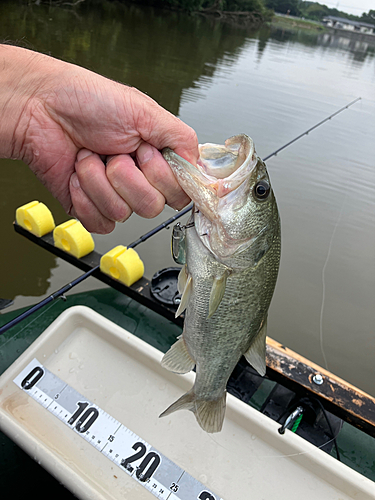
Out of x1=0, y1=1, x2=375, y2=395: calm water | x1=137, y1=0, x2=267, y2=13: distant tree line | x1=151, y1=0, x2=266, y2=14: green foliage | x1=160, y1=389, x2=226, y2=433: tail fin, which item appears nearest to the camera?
x1=160, y1=389, x2=226, y2=433: tail fin

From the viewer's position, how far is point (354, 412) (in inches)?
77.8

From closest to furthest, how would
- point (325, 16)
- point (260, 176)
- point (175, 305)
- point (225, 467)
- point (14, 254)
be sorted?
point (260, 176), point (225, 467), point (175, 305), point (14, 254), point (325, 16)

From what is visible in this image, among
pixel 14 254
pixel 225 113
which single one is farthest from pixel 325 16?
pixel 14 254

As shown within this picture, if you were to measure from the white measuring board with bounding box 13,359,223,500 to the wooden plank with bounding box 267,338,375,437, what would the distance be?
781mm

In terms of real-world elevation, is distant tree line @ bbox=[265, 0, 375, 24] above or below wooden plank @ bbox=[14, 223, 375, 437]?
above

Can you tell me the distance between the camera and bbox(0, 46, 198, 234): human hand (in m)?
1.29

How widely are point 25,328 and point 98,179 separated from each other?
169cm

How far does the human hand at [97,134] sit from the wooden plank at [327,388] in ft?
4.32

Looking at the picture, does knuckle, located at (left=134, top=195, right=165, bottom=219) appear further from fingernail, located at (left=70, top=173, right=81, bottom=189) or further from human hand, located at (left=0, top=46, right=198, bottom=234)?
fingernail, located at (left=70, top=173, right=81, bottom=189)

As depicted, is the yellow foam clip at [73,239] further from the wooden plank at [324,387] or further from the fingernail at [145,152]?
the fingernail at [145,152]

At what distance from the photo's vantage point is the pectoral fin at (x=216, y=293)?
4.24 feet

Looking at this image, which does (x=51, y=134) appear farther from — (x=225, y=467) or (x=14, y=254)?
(x=14, y=254)

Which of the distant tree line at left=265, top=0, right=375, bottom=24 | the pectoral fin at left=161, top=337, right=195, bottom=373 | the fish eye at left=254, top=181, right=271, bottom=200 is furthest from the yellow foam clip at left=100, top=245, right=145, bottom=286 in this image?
the distant tree line at left=265, top=0, right=375, bottom=24

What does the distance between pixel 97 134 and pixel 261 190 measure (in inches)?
25.8
